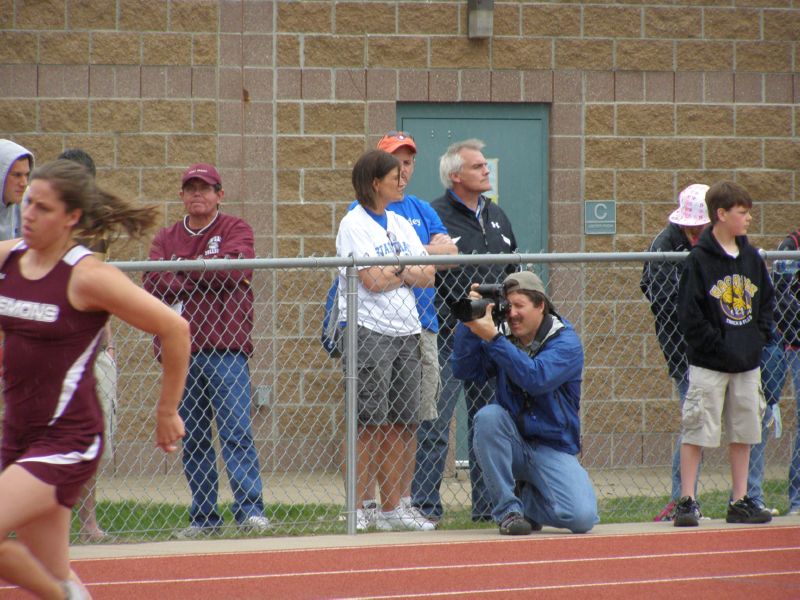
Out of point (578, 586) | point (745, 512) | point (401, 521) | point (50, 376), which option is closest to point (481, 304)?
point (401, 521)

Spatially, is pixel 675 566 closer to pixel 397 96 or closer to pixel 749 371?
pixel 749 371

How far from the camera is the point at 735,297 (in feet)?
25.7

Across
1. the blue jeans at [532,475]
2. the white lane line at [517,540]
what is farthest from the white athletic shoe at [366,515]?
the blue jeans at [532,475]

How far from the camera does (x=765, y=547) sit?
7258 millimetres

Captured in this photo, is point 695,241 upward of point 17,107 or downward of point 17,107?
downward

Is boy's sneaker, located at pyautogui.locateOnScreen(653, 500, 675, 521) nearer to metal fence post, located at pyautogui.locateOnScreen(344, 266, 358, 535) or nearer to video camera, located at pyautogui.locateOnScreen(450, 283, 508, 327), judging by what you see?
video camera, located at pyautogui.locateOnScreen(450, 283, 508, 327)

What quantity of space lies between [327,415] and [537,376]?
2857mm

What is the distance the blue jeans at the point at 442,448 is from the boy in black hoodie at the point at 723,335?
46.6 inches

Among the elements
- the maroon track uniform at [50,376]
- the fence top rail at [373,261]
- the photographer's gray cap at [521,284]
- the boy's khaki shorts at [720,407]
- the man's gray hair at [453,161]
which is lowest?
the boy's khaki shorts at [720,407]

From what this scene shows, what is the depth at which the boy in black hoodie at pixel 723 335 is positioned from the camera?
781 cm

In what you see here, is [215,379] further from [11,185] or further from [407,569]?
[407,569]

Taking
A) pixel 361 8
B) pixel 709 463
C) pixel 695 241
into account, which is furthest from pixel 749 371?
pixel 361 8

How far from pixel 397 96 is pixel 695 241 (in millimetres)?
2828

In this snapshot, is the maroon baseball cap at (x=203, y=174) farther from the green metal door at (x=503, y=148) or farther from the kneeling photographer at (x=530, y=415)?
the green metal door at (x=503, y=148)
